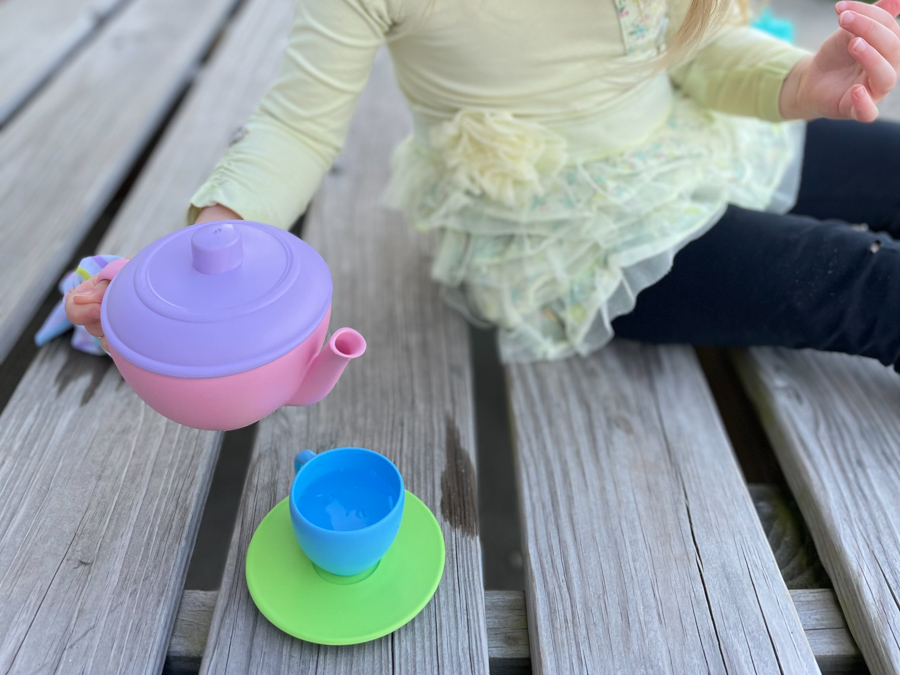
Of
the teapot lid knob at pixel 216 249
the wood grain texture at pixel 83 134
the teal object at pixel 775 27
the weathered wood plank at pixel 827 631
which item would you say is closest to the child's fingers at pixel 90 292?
the teapot lid knob at pixel 216 249

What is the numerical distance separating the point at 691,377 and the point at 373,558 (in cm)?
52

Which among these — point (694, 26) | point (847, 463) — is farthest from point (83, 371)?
point (847, 463)

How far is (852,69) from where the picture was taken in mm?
820

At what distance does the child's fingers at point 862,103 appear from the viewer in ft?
2.43

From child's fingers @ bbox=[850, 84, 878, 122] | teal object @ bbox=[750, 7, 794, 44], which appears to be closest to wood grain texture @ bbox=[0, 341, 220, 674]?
child's fingers @ bbox=[850, 84, 878, 122]

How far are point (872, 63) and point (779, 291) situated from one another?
0.27 meters

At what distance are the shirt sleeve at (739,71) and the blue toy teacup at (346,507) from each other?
66 cm

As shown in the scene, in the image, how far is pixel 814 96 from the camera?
2.81 ft

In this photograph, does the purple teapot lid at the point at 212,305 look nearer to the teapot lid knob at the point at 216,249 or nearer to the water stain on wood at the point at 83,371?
the teapot lid knob at the point at 216,249

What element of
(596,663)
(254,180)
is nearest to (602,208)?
(254,180)

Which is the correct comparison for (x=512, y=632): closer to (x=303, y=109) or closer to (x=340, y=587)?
(x=340, y=587)

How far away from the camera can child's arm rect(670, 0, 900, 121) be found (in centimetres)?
75

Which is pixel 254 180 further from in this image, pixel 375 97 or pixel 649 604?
pixel 375 97

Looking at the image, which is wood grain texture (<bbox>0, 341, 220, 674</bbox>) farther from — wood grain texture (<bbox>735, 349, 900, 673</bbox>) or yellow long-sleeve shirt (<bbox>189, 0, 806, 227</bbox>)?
wood grain texture (<bbox>735, 349, 900, 673</bbox>)
